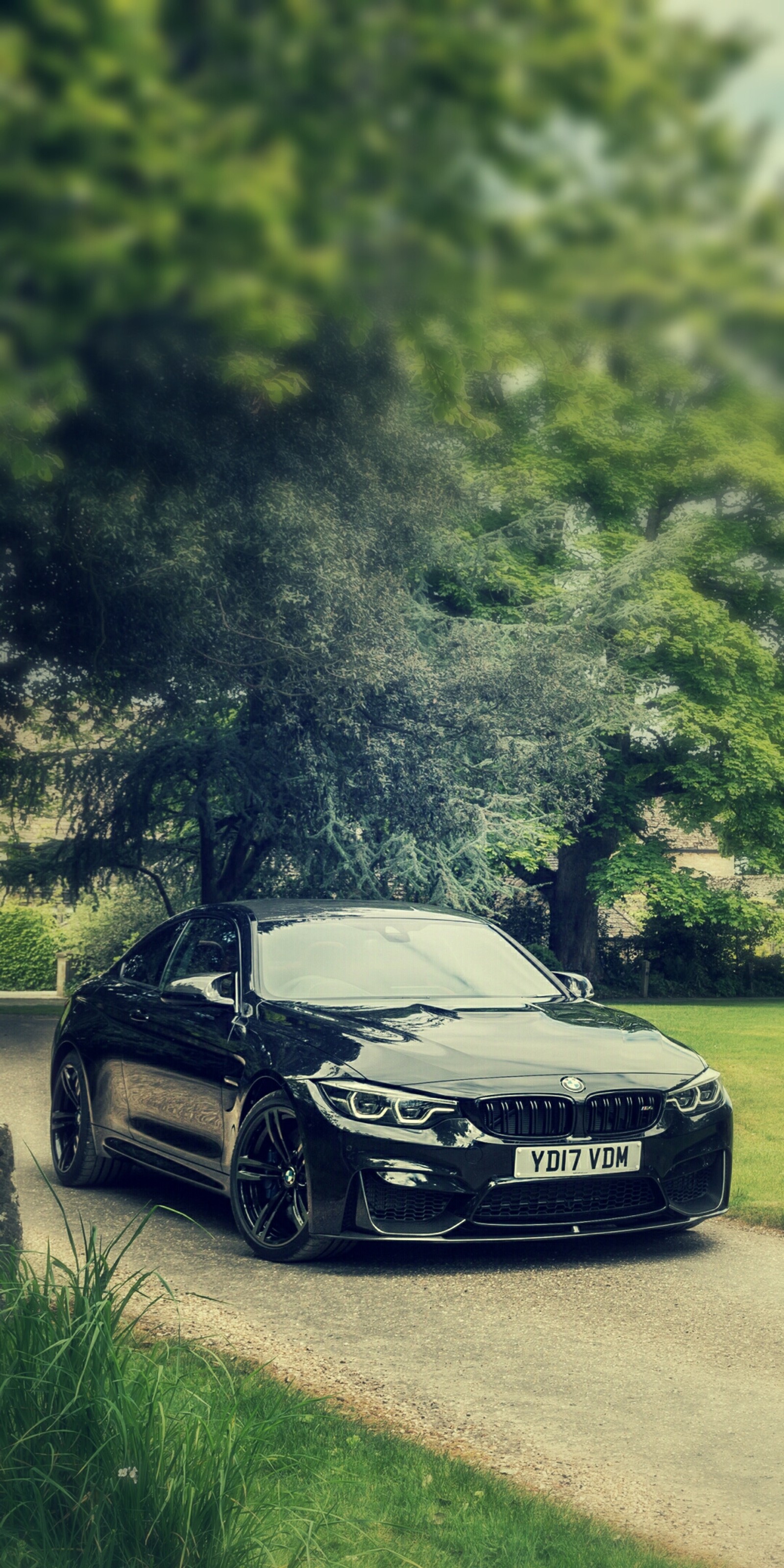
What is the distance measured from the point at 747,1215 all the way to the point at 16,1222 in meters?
5.09

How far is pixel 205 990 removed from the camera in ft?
26.4

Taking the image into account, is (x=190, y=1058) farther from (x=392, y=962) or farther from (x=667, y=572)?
(x=667, y=572)

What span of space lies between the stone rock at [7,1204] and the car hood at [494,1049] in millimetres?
2547

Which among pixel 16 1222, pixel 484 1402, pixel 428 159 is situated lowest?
pixel 484 1402

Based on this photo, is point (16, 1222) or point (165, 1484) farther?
point (16, 1222)

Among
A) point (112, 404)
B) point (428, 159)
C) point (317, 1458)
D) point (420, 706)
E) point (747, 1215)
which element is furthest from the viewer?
point (420, 706)

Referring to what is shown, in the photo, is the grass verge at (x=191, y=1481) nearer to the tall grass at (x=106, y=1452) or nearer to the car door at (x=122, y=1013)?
the tall grass at (x=106, y=1452)

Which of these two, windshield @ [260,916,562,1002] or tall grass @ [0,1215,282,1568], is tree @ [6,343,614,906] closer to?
windshield @ [260,916,562,1002]

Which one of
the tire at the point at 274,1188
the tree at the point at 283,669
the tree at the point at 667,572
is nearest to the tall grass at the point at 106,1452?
the tire at the point at 274,1188

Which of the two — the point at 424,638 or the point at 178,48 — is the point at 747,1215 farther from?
the point at 424,638

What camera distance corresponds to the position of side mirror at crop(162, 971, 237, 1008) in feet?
26.0

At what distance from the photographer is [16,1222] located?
4.53 metres

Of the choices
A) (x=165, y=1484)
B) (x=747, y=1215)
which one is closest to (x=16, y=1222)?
(x=165, y=1484)

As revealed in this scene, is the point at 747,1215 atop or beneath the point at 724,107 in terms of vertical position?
beneath
